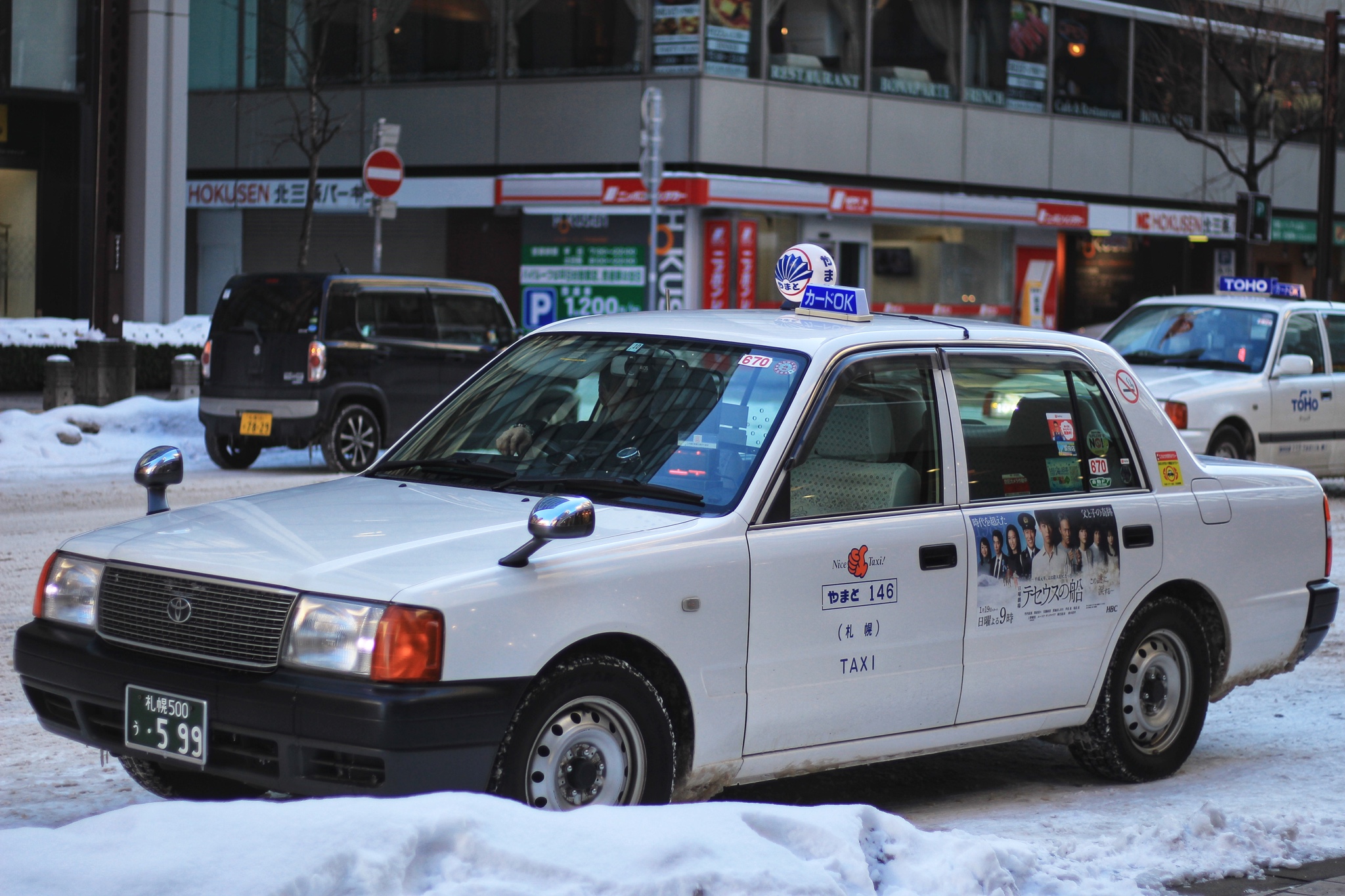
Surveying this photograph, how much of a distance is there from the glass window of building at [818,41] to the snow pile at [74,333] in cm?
1103

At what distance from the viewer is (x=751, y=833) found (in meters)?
4.20

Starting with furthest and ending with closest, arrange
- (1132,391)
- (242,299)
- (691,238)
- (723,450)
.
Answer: (691,238) → (242,299) → (1132,391) → (723,450)

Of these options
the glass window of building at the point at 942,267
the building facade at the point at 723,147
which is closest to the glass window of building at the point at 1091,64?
the building facade at the point at 723,147

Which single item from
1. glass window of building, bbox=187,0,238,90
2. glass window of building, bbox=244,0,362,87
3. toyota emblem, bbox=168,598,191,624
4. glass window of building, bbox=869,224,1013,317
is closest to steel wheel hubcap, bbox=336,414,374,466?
toyota emblem, bbox=168,598,191,624

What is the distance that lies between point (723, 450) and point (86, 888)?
2304mm

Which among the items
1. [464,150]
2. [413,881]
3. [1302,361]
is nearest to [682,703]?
[413,881]

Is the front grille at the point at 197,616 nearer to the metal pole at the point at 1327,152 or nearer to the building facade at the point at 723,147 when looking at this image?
the building facade at the point at 723,147

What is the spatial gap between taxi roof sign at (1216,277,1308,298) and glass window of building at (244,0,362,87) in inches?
745

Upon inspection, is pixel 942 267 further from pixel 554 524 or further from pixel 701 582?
pixel 554 524

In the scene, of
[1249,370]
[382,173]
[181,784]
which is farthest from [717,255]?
[181,784]

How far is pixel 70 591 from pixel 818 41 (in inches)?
1051

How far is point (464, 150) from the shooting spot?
31.0m

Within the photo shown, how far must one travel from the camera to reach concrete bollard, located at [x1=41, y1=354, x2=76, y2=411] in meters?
19.8

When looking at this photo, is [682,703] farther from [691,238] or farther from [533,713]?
[691,238]
